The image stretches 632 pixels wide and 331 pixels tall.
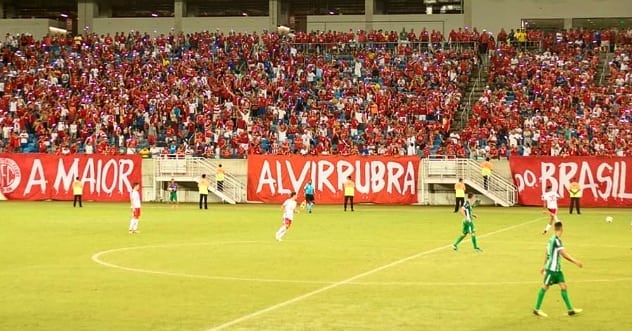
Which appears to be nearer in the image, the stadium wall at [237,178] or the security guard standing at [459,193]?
the security guard standing at [459,193]

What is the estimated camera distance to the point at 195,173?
187ft

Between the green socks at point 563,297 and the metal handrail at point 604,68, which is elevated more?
the metal handrail at point 604,68

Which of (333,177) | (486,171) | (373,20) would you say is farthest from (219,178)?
(373,20)

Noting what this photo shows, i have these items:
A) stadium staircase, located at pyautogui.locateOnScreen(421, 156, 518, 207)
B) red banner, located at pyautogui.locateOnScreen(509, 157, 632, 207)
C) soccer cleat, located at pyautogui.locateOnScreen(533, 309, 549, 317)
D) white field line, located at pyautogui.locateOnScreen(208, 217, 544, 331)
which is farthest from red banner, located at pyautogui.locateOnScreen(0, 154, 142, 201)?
soccer cleat, located at pyautogui.locateOnScreen(533, 309, 549, 317)

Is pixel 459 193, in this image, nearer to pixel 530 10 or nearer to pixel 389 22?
pixel 530 10

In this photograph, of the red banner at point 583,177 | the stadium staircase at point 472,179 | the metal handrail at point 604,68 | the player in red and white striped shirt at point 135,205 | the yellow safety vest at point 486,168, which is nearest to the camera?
the player in red and white striped shirt at point 135,205

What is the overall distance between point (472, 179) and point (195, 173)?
15.2 m

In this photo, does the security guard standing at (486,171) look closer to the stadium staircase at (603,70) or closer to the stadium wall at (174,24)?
the stadium staircase at (603,70)

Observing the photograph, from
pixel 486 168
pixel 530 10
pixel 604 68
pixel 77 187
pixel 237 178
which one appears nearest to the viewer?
pixel 77 187

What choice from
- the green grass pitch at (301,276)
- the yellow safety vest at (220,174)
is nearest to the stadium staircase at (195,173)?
the yellow safety vest at (220,174)

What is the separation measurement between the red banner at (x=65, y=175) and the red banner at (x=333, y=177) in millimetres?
7122

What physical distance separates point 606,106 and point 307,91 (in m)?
17.9

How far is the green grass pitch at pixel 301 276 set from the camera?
58.6 ft

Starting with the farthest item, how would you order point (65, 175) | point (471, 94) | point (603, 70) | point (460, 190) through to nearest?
point (471, 94)
point (603, 70)
point (65, 175)
point (460, 190)
